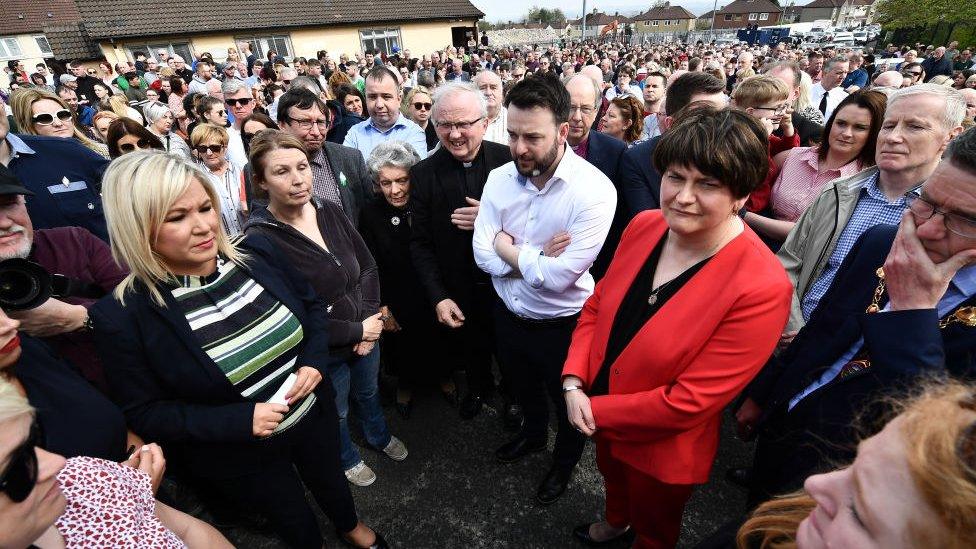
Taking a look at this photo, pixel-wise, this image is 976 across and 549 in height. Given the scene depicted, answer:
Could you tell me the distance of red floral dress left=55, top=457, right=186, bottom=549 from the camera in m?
1.11

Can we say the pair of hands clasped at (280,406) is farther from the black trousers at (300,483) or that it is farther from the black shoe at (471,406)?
the black shoe at (471,406)

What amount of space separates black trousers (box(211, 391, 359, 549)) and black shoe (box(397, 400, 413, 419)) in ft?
3.71

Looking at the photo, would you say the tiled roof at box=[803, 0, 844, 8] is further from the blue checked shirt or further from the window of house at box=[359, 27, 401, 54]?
the blue checked shirt

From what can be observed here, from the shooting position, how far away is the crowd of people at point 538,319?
3.76 ft

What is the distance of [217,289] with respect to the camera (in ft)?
5.72

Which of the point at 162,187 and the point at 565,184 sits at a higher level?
the point at 162,187

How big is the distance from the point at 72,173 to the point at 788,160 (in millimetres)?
5220

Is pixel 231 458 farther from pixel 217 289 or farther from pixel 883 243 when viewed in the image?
pixel 883 243

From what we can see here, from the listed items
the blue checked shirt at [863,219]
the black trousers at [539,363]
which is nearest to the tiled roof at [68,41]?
the black trousers at [539,363]

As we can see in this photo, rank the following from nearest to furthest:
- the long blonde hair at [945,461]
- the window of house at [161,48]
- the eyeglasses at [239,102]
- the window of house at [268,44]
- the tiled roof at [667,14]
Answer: the long blonde hair at [945,461], the eyeglasses at [239,102], the window of house at [161,48], the window of house at [268,44], the tiled roof at [667,14]

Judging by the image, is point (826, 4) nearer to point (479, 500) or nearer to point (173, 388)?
point (479, 500)

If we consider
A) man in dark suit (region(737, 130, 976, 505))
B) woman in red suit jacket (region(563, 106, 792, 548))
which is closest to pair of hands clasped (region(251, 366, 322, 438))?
woman in red suit jacket (region(563, 106, 792, 548))

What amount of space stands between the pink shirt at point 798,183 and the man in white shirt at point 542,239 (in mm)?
1670

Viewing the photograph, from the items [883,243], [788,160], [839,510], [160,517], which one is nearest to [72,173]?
[160,517]
